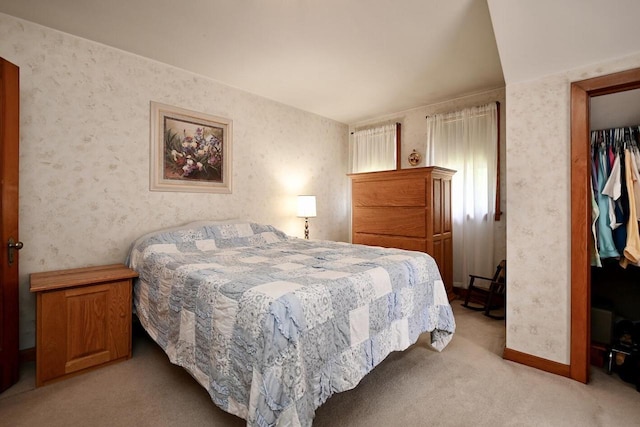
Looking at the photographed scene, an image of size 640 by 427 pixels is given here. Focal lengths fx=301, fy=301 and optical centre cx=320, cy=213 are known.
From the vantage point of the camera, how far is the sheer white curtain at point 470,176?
3682mm

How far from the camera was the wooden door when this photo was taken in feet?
6.31

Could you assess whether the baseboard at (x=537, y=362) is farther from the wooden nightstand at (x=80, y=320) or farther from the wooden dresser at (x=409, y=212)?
the wooden nightstand at (x=80, y=320)

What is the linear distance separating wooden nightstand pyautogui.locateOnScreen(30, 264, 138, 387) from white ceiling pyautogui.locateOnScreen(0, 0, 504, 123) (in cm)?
193

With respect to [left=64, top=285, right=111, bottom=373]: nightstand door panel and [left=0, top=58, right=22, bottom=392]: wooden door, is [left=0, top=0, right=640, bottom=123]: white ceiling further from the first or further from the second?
[left=64, top=285, right=111, bottom=373]: nightstand door panel

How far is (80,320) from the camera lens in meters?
2.10

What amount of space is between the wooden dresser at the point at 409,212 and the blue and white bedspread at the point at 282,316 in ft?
4.01

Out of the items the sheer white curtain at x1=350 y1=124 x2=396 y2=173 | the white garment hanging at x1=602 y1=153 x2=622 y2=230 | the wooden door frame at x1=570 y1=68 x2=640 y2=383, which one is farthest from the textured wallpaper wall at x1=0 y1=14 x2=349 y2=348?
the white garment hanging at x1=602 y1=153 x2=622 y2=230

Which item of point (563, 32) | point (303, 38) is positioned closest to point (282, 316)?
point (303, 38)

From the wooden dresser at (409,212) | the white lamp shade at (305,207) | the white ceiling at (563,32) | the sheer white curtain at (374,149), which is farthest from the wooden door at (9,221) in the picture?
the sheer white curtain at (374,149)

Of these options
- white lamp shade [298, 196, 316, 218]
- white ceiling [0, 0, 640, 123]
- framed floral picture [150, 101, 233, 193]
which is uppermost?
white ceiling [0, 0, 640, 123]

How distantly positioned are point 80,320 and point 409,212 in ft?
10.6

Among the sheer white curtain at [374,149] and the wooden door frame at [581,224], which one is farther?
the sheer white curtain at [374,149]

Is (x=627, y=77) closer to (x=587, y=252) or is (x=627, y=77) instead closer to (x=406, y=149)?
(x=587, y=252)

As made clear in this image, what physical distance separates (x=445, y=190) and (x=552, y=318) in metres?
1.93
